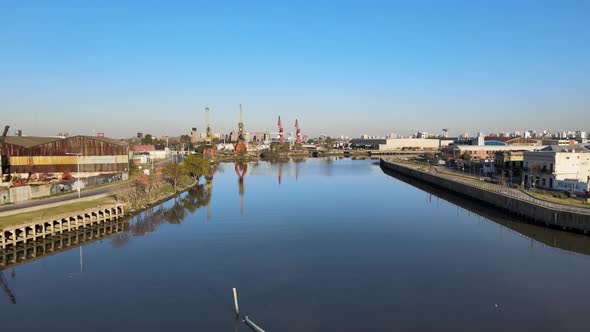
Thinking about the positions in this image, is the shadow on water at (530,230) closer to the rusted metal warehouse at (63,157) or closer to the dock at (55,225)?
the dock at (55,225)

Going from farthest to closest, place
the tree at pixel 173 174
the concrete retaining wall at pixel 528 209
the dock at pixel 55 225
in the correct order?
the tree at pixel 173 174
the concrete retaining wall at pixel 528 209
the dock at pixel 55 225

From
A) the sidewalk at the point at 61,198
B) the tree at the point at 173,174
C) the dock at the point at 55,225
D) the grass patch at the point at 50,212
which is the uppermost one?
the tree at the point at 173,174

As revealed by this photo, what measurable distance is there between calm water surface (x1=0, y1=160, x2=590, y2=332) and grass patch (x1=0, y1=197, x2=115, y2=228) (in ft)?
6.74

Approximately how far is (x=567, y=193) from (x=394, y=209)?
28.9 feet

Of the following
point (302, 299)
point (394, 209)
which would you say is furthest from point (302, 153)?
point (302, 299)

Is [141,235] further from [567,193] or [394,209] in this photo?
[567,193]

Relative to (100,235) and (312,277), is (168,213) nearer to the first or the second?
(100,235)

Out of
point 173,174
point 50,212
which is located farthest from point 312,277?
point 173,174

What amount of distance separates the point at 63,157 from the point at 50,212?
12737 millimetres

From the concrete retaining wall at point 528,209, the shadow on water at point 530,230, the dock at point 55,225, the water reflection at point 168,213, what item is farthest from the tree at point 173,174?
the concrete retaining wall at point 528,209

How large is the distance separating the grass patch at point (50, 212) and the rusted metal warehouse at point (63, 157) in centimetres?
843

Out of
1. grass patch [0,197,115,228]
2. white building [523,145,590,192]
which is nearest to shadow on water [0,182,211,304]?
grass patch [0,197,115,228]

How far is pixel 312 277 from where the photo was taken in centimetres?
1296

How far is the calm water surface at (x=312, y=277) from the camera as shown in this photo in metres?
10.2
